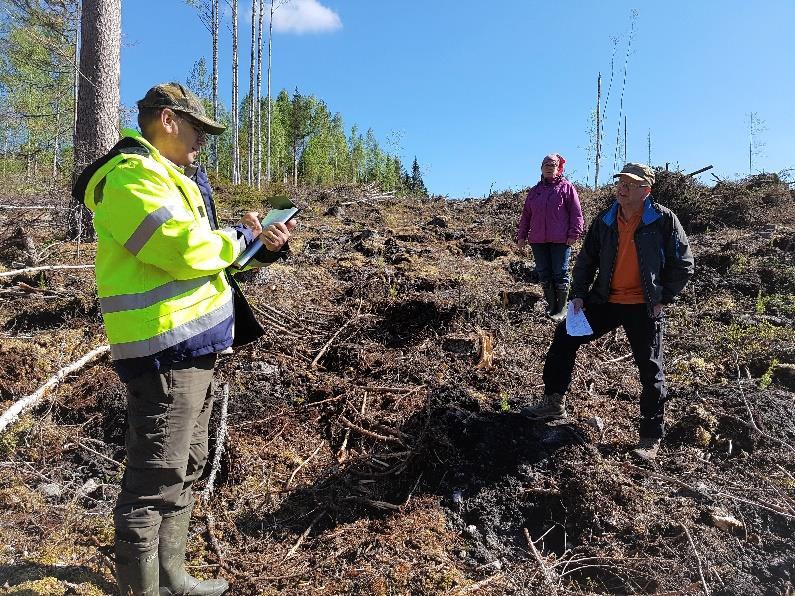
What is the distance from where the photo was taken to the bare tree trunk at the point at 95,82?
6699 mm

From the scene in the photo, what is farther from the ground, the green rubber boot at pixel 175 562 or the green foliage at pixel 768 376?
the green foliage at pixel 768 376

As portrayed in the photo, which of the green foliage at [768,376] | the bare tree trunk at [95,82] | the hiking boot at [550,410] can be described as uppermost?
the bare tree trunk at [95,82]

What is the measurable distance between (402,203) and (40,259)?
996 cm

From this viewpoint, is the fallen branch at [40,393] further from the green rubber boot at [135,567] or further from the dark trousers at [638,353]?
the dark trousers at [638,353]

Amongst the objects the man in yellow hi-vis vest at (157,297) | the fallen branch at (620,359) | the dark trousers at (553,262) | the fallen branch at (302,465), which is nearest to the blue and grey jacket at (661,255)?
the fallen branch at (620,359)

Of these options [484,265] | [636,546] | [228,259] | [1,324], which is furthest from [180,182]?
[484,265]

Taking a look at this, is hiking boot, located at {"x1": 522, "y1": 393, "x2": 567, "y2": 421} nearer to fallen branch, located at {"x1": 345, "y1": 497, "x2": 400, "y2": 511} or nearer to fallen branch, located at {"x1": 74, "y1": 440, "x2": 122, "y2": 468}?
fallen branch, located at {"x1": 345, "y1": 497, "x2": 400, "y2": 511}

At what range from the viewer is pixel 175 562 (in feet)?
7.45

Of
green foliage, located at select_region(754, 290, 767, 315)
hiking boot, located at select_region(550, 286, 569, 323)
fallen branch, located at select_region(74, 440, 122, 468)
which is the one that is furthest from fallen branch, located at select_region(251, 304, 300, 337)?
green foliage, located at select_region(754, 290, 767, 315)

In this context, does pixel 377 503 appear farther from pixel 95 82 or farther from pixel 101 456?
pixel 95 82

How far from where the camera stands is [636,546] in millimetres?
2752

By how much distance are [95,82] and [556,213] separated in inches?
246

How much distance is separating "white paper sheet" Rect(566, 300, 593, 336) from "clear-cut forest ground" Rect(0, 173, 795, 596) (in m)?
0.69

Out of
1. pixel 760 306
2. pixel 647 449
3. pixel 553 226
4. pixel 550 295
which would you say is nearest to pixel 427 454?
pixel 647 449
